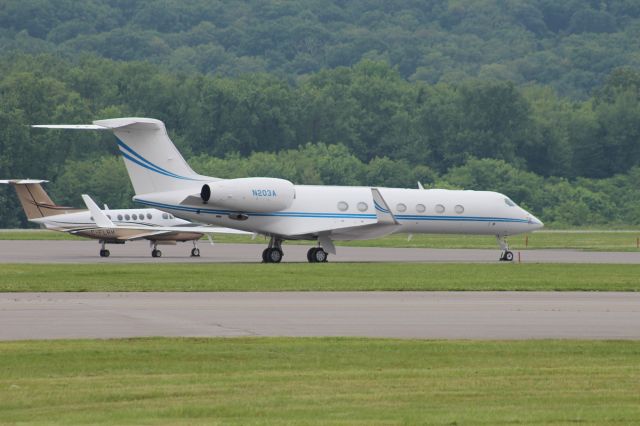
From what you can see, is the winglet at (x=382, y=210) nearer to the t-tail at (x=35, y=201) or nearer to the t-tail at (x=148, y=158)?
the t-tail at (x=148, y=158)

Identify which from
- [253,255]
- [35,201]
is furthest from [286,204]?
[35,201]

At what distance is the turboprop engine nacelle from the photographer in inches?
1796

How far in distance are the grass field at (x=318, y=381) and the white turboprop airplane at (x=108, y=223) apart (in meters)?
30.2

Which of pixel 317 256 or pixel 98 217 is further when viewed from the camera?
pixel 98 217

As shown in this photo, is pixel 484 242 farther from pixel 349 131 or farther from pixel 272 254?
pixel 349 131

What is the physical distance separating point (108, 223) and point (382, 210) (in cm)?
1277

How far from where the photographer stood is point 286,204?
156 ft

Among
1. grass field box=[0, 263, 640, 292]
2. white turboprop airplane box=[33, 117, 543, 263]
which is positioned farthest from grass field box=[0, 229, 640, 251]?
grass field box=[0, 263, 640, 292]

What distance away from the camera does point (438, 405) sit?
15562 mm

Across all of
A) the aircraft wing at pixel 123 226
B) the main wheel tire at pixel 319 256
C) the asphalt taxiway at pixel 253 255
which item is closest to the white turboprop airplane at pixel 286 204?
the main wheel tire at pixel 319 256

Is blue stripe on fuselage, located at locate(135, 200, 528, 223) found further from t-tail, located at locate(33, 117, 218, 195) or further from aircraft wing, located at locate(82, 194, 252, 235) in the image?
aircraft wing, located at locate(82, 194, 252, 235)

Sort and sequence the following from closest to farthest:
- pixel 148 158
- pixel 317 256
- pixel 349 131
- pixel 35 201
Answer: pixel 148 158
pixel 317 256
pixel 35 201
pixel 349 131

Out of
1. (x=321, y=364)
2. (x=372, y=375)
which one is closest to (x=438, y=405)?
(x=372, y=375)

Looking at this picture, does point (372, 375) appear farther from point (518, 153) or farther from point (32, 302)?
point (518, 153)
